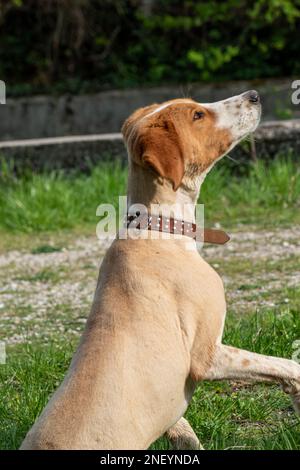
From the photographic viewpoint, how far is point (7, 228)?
937 centimetres

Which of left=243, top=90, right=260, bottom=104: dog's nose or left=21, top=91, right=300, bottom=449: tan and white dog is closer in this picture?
left=21, top=91, right=300, bottom=449: tan and white dog

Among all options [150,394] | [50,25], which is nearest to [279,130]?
[50,25]

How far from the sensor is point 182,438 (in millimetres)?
4348

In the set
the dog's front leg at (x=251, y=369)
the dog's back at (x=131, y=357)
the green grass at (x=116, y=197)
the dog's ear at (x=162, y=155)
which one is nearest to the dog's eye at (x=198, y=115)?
the dog's ear at (x=162, y=155)

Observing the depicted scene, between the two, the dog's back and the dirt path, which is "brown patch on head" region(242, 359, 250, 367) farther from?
the dirt path

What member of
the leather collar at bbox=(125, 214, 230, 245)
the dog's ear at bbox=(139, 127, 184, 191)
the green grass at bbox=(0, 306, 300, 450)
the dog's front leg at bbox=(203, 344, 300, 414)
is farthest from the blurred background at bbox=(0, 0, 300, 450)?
the dog's ear at bbox=(139, 127, 184, 191)

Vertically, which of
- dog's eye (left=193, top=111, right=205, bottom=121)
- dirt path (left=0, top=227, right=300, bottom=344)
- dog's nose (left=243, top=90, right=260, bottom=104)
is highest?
dog's nose (left=243, top=90, right=260, bottom=104)

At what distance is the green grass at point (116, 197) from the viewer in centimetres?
920

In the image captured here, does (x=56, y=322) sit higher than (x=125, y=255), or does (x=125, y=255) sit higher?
(x=125, y=255)

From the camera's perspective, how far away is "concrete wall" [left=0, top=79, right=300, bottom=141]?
1244cm

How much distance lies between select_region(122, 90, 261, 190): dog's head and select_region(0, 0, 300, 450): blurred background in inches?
48.6

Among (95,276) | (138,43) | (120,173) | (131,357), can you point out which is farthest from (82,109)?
(131,357)

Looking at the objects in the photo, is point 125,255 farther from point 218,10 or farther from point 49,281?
point 218,10
